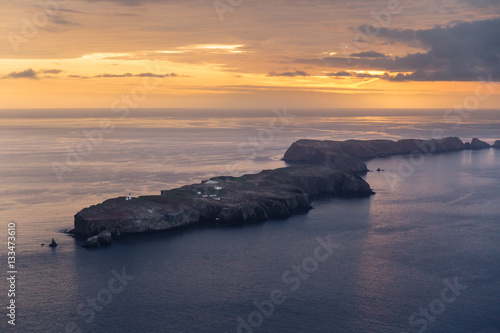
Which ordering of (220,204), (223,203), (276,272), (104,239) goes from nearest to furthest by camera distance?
(276,272)
(104,239)
(220,204)
(223,203)

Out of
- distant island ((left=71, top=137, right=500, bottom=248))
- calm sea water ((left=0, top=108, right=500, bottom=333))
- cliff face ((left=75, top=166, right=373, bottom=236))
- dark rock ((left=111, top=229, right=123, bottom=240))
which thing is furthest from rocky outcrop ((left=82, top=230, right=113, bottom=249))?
cliff face ((left=75, top=166, right=373, bottom=236))

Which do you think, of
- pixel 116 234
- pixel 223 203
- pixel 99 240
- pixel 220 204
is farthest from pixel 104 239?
pixel 223 203

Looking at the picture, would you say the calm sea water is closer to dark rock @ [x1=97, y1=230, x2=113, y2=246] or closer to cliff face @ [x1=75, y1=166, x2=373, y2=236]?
dark rock @ [x1=97, y1=230, x2=113, y2=246]

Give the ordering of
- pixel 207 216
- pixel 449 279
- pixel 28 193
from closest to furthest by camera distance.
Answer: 1. pixel 449 279
2. pixel 207 216
3. pixel 28 193

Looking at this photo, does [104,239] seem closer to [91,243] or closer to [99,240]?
[99,240]

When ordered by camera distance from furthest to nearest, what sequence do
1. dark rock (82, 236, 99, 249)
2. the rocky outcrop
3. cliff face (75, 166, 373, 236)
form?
cliff face (75, 166, 373, 236) → the rocky outcrop → dark rock (82, 236, 99, 249)

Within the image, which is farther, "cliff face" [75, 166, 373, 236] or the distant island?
"cliff face" [75, 166, 373, 236]

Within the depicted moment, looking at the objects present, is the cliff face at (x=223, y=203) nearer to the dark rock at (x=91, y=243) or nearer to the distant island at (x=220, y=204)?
the distant island at (x=220, y=204)

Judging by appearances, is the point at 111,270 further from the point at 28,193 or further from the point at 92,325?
the point at 28,193

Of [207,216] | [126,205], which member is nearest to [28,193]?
[126,205]
